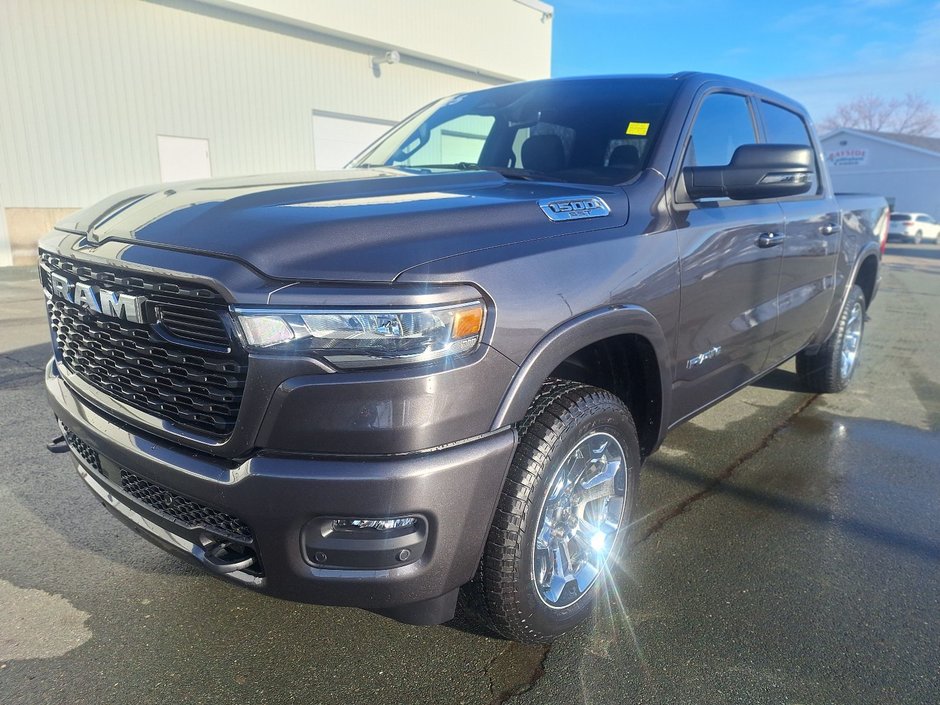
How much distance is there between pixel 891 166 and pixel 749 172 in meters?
48.3

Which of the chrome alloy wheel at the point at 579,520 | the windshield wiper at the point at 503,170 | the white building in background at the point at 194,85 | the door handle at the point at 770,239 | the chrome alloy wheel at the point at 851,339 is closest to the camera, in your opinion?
the chrome alloy wheel at the point at 579,520

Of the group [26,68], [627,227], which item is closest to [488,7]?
[26,68]

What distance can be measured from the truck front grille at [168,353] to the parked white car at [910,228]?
36.3 metres

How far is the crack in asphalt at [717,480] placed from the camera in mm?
3062

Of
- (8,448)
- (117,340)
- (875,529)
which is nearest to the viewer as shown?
(117,340)

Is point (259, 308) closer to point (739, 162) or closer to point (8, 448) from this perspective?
point (739, 162)

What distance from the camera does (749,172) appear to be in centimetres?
263

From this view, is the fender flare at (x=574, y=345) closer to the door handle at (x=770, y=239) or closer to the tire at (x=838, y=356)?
the door handle at (x=770, y=239)

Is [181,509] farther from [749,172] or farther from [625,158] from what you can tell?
[749,172]

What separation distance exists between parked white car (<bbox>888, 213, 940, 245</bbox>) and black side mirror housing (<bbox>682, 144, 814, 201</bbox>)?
34360 mm

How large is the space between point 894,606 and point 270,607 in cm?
228

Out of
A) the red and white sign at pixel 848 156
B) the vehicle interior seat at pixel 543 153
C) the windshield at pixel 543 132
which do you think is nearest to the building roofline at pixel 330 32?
the windshield at pixel 543 132

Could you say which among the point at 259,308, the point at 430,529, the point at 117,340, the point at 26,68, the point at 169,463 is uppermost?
the point at 26,68

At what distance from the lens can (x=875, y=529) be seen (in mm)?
3068
